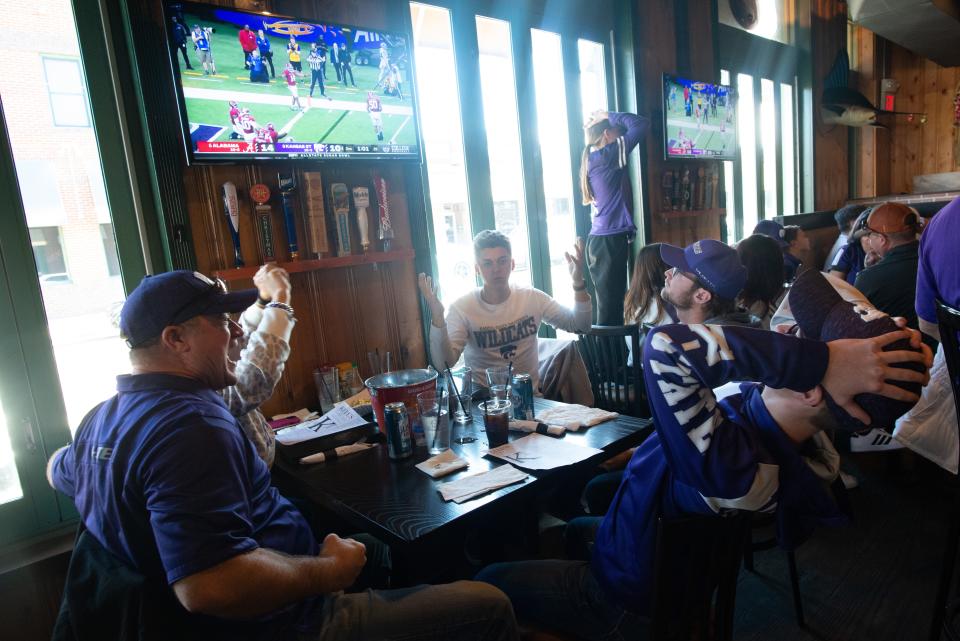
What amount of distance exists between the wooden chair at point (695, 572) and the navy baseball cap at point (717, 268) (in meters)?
1.01

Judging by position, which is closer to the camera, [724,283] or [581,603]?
[581,603]

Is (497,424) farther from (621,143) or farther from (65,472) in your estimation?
(621,143)

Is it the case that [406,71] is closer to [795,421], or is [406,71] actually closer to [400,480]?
[400,480]

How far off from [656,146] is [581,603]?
13.0 ft

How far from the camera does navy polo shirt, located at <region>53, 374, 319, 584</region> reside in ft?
3.22

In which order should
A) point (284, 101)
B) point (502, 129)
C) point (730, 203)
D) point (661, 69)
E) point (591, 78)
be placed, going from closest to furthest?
point (284, 101) → point (502, 129) → point (591, 78) → point (661, 69) → point (730, 203)

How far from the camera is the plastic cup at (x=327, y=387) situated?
2553 mm

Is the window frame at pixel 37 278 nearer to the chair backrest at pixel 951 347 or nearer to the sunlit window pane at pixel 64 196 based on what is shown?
the sunlit window pane at pixel 64 196

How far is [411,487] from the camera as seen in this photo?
152 centimetres

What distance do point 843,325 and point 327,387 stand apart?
2.11 m

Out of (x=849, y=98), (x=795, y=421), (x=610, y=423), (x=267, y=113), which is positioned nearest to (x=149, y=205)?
(x=267, y=113)

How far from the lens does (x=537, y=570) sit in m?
1.38

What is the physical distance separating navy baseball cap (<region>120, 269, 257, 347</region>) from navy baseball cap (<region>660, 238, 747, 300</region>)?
1424mm

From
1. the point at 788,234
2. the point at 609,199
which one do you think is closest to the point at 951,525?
the point at 609,199
